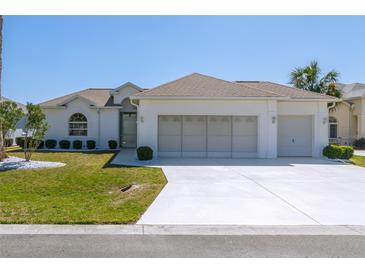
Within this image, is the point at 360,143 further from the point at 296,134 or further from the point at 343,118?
the point at 296,134

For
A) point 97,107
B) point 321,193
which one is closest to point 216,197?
point 321,193

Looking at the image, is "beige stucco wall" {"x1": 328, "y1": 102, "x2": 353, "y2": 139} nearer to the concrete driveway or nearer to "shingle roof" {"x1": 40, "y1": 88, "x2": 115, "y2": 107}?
the concrete driveway

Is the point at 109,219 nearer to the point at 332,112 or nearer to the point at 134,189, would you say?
the point at 134,189

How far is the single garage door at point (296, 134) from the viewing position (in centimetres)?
1734

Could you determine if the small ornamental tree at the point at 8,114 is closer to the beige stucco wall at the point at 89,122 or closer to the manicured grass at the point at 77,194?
the manicured grass at the point at 77,194

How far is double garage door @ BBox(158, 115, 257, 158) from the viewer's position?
16750mm

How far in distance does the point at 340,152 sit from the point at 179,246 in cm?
1382

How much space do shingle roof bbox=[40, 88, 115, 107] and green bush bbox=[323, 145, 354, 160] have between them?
14.9m

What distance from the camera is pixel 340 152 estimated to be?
15.7m

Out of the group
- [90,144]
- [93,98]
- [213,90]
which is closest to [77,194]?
[213,90]

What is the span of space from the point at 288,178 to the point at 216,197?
13.0 feet

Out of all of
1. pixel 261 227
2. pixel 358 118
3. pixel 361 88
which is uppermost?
pixel 361 88

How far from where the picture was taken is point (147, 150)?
588 inches

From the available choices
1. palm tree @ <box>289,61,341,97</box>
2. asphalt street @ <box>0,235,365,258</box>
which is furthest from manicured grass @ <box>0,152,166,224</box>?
palm tree @ <box>289,61,341,97</box>
